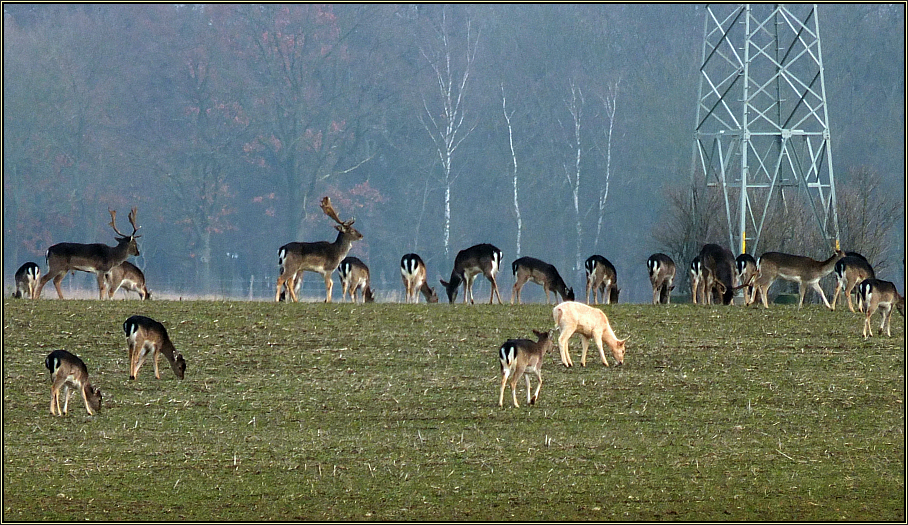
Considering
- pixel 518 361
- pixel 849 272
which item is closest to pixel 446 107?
pixel 849 272

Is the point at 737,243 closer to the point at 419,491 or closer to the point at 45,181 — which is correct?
the point at 419,491

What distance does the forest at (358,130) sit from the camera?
189 ft

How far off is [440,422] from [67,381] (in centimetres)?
365

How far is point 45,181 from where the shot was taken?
57500mm

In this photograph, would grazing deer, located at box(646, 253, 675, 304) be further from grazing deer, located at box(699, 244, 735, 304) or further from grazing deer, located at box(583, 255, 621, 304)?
grazing deer, located at box(583, 255, 621, 304)

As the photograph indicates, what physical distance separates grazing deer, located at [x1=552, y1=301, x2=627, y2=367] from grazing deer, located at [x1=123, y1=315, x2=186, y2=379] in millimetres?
4394

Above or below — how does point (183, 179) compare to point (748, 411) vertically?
above

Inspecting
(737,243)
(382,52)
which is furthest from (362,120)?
(737,243)

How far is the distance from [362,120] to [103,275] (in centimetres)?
3840

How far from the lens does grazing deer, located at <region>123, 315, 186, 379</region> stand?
1526 centimetres

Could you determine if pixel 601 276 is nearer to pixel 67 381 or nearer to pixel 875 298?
pixel 875 298

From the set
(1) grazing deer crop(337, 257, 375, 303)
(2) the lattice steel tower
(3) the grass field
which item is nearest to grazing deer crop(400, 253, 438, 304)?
(1) grazing deer crop(337, 257, 375, 303)

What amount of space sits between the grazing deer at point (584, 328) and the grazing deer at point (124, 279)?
9.23 meters

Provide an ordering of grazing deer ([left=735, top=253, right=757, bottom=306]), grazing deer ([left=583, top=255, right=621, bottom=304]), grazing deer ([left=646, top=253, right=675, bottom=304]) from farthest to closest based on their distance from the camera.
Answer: grazing deer ([left=646, top=253, right=675, bottom=304]) < grazing deer ([left=583, top=255, right=621, bottom=304]) < grazing deer ([left=735, top=253, right=757, bottom=306])
